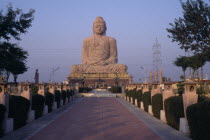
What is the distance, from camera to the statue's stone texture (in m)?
A: 54.5

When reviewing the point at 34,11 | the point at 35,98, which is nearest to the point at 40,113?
the point at 35,98

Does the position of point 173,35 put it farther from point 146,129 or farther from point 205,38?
point 146,129

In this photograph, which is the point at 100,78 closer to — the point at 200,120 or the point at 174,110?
the point at 174,110

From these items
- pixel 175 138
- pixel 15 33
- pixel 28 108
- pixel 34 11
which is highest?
pixel 34 11

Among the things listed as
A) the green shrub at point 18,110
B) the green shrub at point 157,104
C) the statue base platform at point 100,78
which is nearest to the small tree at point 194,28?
the green shrub at point 157,104

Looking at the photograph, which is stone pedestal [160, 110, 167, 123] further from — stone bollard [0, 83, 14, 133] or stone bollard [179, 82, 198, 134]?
stone bollard [0, 83, 14, 133]

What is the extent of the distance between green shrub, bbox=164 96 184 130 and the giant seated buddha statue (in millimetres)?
45427

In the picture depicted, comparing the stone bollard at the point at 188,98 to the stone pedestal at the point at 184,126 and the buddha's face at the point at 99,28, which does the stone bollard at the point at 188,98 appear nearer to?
the stone pedestal at the point at 184,126

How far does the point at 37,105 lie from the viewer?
37.9 feet

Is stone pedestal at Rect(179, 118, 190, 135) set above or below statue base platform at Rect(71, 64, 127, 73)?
below

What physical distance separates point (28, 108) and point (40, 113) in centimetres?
194

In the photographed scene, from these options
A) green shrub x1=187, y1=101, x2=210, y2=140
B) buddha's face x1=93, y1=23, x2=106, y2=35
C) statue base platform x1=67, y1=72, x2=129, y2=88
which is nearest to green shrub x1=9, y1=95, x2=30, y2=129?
green shrub x1=187, y1=101, x2=210, y2=140

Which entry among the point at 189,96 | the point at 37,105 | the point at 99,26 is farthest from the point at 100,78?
the point at 189,96

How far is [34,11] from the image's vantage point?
38.1 ft
